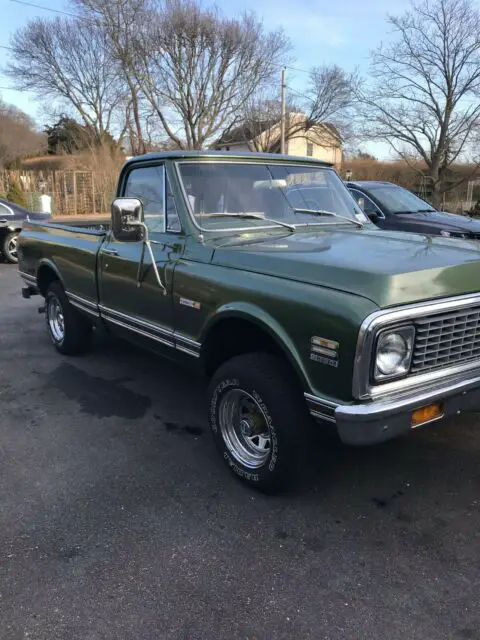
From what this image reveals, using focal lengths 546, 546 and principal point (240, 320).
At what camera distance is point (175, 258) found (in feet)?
12.1

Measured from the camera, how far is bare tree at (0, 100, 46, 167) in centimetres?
3772

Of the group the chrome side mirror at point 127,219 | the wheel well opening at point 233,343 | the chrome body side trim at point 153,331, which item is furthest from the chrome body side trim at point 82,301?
the wheel well opening at point 233,343

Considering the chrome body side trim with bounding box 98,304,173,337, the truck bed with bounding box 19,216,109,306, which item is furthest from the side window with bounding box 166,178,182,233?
the truck bed with bounding box 19,216,109,306

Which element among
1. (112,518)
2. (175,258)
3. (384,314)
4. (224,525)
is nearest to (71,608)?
(112,518)

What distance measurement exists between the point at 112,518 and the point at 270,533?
878 millimetres

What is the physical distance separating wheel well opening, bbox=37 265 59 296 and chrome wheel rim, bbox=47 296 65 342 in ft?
0.60

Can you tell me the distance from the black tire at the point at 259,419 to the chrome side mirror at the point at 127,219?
3.90ft

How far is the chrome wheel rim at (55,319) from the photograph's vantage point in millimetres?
5977

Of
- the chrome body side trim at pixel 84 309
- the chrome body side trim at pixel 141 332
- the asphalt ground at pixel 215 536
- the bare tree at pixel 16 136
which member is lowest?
the asphalt ground at pixel 215 536

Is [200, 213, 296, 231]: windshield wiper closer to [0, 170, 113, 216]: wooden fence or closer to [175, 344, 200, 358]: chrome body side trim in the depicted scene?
[175, 344, 200, 358]: chrome body side trim

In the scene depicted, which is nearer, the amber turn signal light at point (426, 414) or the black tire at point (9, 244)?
the amber turn signal light at point (426, 414)

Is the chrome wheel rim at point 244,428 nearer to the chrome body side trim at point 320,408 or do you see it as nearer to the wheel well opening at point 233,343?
the wheel well opening at point 233,343

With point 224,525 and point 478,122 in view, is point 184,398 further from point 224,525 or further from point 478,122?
point 478,122

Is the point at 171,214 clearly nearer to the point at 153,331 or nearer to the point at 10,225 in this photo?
the point at 153,331
